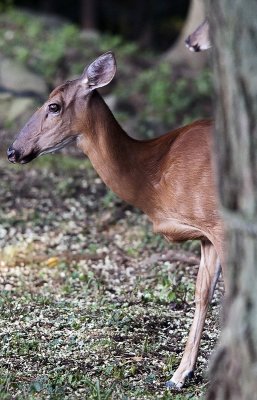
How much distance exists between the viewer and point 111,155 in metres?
5.79

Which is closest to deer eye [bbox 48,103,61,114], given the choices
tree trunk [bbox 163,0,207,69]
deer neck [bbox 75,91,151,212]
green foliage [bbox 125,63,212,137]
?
deer neck [bbox 75,91,151,212]

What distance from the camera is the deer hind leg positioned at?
552 cm

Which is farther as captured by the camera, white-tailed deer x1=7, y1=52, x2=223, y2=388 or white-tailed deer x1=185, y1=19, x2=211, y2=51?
white-tailed deer x1=185, y1=19, x2=211, y2=51

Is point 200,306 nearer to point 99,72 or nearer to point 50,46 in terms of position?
point 99,72

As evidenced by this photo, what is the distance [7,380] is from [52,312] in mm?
1335

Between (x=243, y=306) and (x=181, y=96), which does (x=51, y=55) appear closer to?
(x=181, y=96)

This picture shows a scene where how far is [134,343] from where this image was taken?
19.4ft

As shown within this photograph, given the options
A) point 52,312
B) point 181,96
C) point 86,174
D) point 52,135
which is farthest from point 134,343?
point 181,96

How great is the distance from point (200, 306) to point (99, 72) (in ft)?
4.82

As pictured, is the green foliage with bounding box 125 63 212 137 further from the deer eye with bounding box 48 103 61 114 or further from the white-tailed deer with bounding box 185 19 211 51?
the deer eye with bounding box 48 103 61 114

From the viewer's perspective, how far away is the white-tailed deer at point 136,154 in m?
5.64

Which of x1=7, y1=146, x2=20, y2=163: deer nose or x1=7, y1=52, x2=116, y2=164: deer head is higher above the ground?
x1=7, y1=52, x2=116, y2=164: deer head

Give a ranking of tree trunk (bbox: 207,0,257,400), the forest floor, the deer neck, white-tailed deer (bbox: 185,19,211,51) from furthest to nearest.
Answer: white-tailed deer (bbox: 185,19,211,51), the deer neck, the forest floor, tree trunk (bbox: 207,0,257,400)

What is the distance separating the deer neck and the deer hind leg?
0.47 meters
